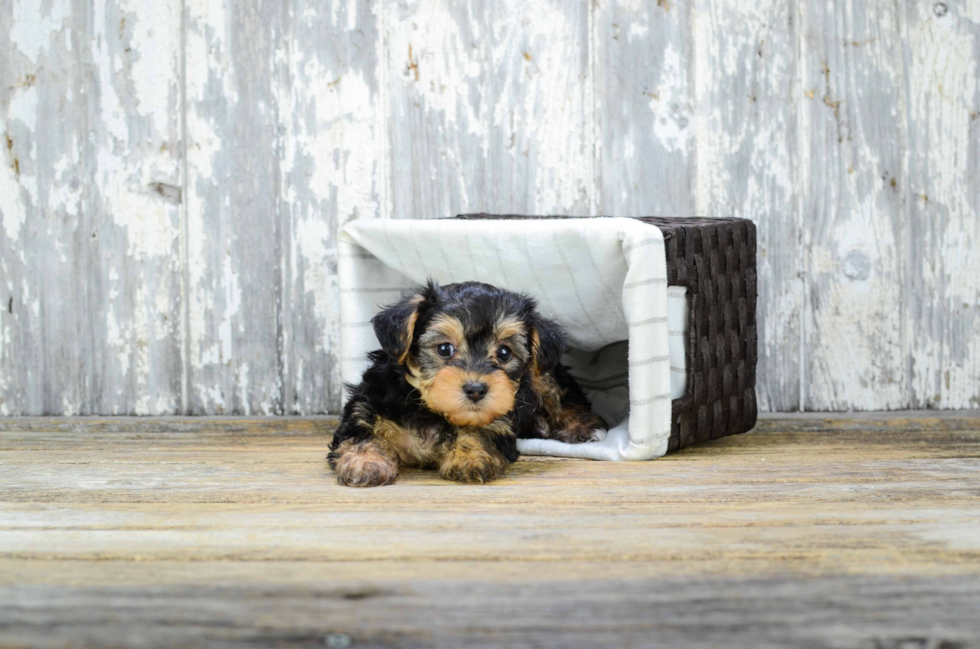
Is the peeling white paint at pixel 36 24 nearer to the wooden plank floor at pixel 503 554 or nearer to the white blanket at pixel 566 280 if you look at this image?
the white blanket at pixel 566 280

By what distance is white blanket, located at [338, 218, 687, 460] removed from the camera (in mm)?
2660

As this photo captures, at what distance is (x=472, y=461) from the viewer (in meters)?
2.43

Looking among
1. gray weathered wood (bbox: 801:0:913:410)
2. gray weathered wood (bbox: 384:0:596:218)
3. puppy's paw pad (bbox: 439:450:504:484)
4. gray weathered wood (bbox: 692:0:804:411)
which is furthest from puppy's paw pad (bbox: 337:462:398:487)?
gray weathered wood (bbox: 801:0:913:410)

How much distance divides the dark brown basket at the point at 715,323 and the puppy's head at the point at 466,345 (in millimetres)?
512

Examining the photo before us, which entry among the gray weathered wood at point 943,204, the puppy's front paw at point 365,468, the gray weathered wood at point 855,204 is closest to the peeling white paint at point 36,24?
the puppy's front paw at point 365,468

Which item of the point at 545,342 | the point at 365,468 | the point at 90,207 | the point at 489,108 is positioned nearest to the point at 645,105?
the point at 489,108

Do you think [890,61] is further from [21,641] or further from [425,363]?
[21,641]

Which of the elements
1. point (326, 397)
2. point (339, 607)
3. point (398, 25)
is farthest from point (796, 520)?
point (398, 25)

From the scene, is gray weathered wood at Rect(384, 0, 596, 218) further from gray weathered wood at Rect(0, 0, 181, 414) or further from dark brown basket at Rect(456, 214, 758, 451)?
gray weathered wood at Rect(0, 0, 181, 414)

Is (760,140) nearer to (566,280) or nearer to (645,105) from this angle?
(645,105)

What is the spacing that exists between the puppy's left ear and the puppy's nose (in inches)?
13.7

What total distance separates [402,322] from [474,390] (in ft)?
1.11

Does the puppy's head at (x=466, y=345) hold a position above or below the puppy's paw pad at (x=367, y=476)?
above

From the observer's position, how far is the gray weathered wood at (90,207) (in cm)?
346
